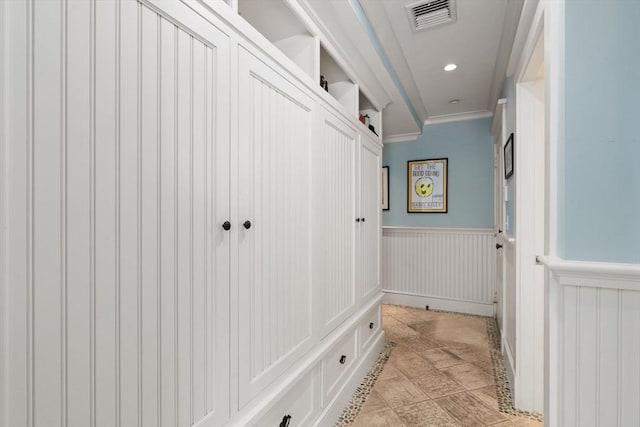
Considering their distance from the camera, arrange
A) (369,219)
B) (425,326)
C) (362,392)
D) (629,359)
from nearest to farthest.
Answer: (629,359), (362,392), (369,219), (425,326)

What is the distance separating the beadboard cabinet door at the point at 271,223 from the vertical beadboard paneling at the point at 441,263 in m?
2.97

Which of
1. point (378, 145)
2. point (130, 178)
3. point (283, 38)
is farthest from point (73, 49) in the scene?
point (378, 145)

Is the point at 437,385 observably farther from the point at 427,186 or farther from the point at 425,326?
the point at 427,186

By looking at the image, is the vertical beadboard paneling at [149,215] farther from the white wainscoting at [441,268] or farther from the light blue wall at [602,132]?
the white wainscoting at [441,268]

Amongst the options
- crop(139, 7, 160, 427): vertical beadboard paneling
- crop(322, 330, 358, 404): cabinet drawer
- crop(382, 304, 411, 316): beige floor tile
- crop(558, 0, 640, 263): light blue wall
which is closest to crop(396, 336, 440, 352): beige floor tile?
crop(382, 304, 411, 316): beige floor tile

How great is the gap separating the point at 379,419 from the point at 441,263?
2.56 m

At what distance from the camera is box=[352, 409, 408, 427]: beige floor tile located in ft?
5.99

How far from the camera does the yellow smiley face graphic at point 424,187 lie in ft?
13.6

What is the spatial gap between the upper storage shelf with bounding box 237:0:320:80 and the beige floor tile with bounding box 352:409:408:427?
1.96 m

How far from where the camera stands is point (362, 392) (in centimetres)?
215

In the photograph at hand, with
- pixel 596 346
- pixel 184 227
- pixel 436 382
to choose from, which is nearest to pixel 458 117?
pixel 436 382

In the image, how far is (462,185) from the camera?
3.99m

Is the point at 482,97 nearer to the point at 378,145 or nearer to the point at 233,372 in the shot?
the point at 378,145

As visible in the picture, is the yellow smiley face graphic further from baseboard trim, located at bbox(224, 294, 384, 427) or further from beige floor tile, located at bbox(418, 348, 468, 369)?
baseboard trim, located at bbox(224, 294, 384, 427)
